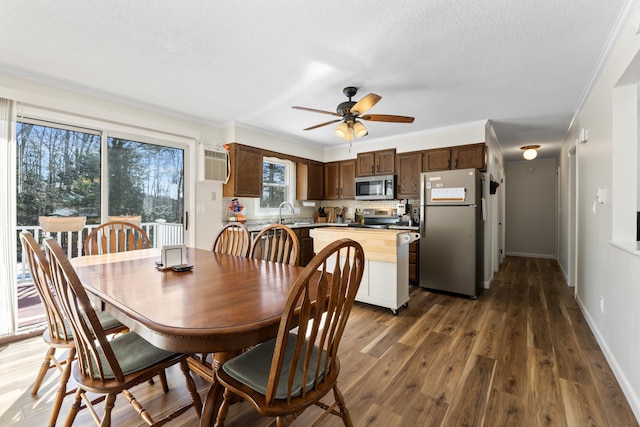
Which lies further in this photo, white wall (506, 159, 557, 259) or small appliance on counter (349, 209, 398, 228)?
white wall (506, 159, 557, 259)

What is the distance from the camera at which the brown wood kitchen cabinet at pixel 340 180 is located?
5441 mm

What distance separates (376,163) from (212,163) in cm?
271

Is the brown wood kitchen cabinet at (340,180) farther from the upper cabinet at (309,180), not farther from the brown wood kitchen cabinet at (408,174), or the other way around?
the brown wood kitchen cabinet at (408,174)

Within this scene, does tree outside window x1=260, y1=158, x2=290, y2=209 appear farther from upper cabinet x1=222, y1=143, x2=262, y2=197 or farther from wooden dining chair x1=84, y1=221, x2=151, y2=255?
wooden dining chair x1=84, y1=221, x2=151, y2=255

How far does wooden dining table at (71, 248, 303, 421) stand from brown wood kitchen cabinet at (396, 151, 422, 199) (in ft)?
11.1

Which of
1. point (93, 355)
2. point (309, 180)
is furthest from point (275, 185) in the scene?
point (93, 355)

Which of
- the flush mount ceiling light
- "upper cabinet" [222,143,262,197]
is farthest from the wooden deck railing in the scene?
the flush mount ceiling light

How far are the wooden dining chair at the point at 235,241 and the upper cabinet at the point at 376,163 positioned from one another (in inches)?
124

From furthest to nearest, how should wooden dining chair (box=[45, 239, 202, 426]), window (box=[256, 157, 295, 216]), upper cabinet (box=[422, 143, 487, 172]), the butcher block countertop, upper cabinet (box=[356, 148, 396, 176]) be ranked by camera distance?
window (box=[256, 157, 295, 216]) → upper cabinet (box=[356, 148, 396, 176]) → upper cabinet (box=[422, 143, 487, 172]) → the butcher block countertop → wooden dining chair (box=[45, 239, 202, 426])

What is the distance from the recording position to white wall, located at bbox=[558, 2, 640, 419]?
171 cm

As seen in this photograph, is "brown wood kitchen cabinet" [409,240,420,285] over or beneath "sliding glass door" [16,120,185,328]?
beneath

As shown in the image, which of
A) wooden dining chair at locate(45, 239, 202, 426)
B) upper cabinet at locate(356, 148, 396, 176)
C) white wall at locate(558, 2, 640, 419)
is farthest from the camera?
upper cabinet at locate(356, 148, 396, 176)

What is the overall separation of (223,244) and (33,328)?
188 cm

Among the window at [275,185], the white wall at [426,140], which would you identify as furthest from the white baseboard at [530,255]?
the window at [275,185]
